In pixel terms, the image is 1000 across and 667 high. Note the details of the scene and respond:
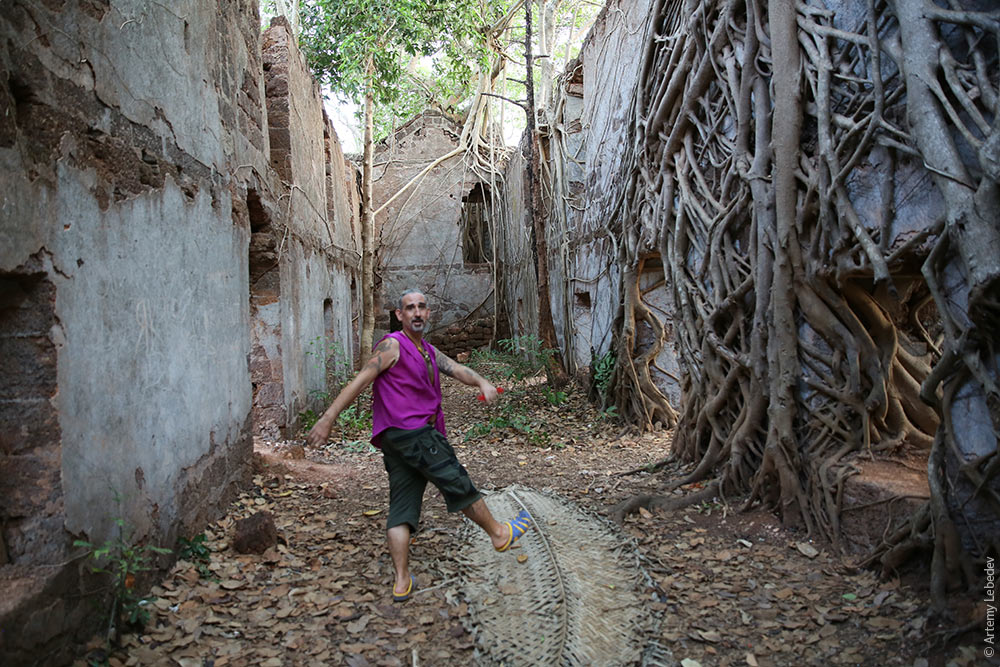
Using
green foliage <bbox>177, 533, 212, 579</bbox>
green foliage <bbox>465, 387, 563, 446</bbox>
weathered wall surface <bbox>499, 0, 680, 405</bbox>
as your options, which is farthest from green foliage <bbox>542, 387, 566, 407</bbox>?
green foliage <bbox>177, 533, 212, 579</bbox>

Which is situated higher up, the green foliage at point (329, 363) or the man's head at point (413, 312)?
the man's head at point (413, 312)

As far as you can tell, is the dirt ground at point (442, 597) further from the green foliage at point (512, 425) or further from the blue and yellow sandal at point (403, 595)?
the green foliage at point (512, 425)

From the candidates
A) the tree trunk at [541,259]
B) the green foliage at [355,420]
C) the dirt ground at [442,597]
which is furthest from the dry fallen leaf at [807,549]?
the green foliage at [355,420]

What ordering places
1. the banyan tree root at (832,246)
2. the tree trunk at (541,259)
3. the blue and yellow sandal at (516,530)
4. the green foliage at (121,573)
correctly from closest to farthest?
the green foliage at (121,573) < the banyan tree root at (832,246) < the blue and yellow sandal at (516,530) < the tree trunk at (541,259)

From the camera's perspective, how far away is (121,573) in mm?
2387

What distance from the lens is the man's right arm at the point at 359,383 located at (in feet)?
9.41

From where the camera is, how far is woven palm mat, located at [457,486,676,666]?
243cm

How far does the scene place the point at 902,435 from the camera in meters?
3.26

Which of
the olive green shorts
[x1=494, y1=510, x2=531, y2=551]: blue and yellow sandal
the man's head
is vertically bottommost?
[x1=494, y1=510, x2=531, y2=551]: blue and yellow sandal

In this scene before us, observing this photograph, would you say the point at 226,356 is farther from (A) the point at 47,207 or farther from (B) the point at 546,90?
(B) the point at 546,90

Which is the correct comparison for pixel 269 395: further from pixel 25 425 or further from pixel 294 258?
pixel 25 425

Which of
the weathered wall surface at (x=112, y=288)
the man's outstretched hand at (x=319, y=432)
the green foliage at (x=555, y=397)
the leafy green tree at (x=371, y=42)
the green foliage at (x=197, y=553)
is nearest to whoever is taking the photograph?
the weathered wall surface at (x=112, y=288)

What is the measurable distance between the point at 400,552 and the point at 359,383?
0.85m

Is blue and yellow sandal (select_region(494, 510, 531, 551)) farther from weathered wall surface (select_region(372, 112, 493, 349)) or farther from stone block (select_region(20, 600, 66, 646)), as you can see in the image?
weathered wall surface (select_region(372, 112, 493, 349))
